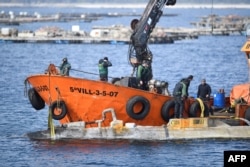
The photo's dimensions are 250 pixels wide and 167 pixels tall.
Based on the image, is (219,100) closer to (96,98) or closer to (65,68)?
(96,98)

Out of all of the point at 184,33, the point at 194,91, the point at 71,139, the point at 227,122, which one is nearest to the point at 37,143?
the point at 71,139

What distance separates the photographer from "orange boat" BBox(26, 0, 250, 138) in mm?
37969

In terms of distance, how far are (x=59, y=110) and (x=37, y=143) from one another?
1.37m

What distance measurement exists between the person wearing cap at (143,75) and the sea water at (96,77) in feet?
A: 7.94

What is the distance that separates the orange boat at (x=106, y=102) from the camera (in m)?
38.0

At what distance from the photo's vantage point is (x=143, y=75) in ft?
128

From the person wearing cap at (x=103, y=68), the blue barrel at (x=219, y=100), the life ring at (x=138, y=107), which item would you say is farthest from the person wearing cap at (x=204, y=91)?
the person wearing cap at (x=103, y=68)

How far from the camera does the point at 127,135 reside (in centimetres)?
3753

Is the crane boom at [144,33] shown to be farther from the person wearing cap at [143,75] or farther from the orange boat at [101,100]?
the orange boat at [101,100]

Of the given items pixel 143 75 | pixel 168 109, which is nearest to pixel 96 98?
pixel 143 75

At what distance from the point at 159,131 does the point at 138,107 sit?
1.20m

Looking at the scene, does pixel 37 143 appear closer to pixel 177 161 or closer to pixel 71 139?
pixel 71 139

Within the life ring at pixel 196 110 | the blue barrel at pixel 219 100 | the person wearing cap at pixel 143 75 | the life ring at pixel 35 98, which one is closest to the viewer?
the life ring at pixel 196 110

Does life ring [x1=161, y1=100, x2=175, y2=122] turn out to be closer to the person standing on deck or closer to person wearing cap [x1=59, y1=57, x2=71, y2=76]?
the person standing on deck
